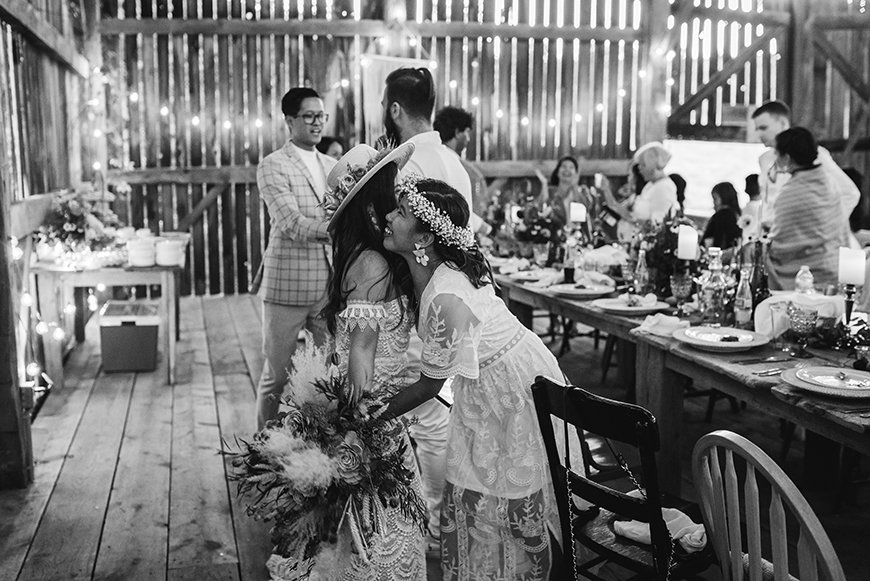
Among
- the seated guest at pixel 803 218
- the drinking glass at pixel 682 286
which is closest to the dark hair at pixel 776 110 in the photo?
the seated guest at pixel 803 218

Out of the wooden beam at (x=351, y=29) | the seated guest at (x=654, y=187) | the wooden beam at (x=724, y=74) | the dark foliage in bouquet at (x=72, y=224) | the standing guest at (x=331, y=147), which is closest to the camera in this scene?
the dark foliage in bouquet at (x=72, y=224)

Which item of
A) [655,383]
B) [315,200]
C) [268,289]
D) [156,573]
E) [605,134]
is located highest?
[605,134]

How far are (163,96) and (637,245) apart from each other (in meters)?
6.01

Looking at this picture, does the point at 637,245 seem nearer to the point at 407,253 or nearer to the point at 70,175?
the point at 407,253

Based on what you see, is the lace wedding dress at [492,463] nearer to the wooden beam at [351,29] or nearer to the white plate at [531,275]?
the white plate at [531,275]

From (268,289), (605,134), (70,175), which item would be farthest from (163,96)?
(268,289)

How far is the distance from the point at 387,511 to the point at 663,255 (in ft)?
8.49

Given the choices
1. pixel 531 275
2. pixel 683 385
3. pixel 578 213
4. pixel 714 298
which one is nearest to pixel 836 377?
pixel 683 385

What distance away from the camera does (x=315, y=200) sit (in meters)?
4.14

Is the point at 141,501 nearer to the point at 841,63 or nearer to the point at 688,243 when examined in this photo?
the point at 688,243

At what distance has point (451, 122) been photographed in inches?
208

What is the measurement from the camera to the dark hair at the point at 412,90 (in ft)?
11.3

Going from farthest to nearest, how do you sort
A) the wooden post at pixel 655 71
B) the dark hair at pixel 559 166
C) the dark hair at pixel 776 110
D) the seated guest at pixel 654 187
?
the wooden post at pixel 655 71, the dark hair at pixel 559 166, the seated guest at pixel 654 187, the dark hair at pixel 776 110

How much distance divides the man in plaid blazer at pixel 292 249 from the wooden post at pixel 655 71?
6.70 meters
